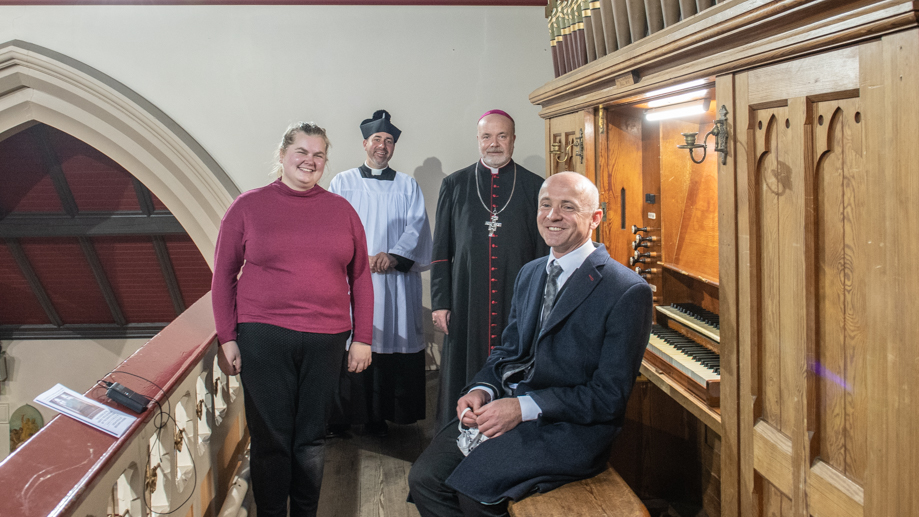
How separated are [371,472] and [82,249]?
5.08 metres

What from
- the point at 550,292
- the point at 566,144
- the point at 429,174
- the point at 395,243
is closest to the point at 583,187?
the point at 550,292

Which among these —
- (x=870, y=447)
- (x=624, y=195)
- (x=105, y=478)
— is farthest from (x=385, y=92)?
(x=870, y=447)

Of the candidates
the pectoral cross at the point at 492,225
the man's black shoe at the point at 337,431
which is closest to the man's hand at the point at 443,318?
A: the pectoral cross at the point at 492,225

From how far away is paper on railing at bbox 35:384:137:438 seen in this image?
155cm

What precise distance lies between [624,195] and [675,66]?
780 mm

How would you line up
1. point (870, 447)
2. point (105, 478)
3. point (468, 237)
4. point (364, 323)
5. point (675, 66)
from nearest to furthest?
point (870, 447) < point (105, 478) < point (675, 66) < point (364, 323) < point (468, 237)

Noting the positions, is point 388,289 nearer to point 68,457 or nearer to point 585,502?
point 585,502

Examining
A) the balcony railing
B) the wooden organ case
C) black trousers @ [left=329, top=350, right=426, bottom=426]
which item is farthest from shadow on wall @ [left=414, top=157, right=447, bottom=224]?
the wooden organ case

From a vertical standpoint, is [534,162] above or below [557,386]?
above

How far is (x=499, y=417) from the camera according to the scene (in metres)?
1.87

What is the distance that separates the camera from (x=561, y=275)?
2.05 meters

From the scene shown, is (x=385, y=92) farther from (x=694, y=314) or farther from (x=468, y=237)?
(x=694, y=314)

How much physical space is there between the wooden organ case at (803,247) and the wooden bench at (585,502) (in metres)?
0.33

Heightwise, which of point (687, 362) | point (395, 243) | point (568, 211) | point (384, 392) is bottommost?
point (384, 392)
